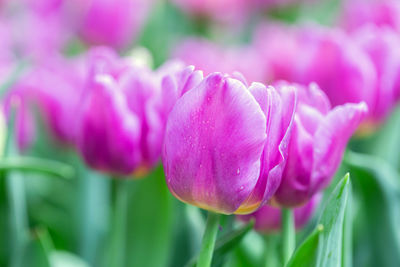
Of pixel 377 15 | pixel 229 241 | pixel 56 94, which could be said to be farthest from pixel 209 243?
pixel 377 15

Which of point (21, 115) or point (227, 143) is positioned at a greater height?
point (21, 115)

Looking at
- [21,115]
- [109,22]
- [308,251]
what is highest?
[109,22]

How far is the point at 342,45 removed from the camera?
773mm

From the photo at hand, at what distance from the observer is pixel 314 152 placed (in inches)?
19.7

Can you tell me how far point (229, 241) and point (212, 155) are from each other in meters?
0.11

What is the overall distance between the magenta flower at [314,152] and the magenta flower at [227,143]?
0.12 ft

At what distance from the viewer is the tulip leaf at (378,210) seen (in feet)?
2.24

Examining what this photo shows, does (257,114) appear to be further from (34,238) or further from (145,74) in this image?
(34,238)

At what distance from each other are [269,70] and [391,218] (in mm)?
454

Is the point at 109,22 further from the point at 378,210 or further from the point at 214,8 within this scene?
the point at 378,210

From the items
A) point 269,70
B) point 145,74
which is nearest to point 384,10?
point 269,70

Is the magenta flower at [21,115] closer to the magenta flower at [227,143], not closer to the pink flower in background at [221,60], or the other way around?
the pink flower in background at [221,60]

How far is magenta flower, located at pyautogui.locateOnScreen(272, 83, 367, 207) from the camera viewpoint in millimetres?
500

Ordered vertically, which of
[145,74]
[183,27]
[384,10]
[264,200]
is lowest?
[264,200]
